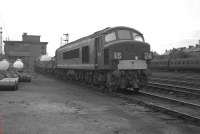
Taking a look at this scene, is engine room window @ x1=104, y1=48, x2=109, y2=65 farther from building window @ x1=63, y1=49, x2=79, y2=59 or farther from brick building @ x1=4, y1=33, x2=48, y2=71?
brick building @ x1=4, y1=33, x2=48, y2=71

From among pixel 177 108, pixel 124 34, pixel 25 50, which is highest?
pixel 25 50

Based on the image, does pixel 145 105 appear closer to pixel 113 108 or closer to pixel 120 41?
pixel 113 108

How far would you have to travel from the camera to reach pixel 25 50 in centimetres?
7644

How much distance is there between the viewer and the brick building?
7450 cm

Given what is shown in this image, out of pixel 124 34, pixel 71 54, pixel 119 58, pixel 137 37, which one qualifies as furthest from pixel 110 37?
pixel 71 54

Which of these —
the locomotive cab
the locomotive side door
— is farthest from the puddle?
the locomotive side door

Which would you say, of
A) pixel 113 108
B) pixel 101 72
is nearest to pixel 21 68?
pixel 101 72

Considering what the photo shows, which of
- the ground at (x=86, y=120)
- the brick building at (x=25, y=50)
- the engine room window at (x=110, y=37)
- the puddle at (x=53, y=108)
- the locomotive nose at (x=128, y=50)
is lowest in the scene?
the ground at (x=86, y=120)

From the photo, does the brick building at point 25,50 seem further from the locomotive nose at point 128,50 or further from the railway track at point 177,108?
the railway track at point 177,108

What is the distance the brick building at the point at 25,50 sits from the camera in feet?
244

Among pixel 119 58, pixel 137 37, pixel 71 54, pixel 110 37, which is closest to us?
pixel 119 58

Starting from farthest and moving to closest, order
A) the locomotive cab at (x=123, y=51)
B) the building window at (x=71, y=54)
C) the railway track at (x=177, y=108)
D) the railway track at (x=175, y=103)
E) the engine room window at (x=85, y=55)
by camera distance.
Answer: the building window at (x=71, y=54) → the engine room window at (x=85, y=55) → the locomotive cab at (x=123, y=51) → the railway track at (x=175, y=103) → the railway track at (x=177, y=108)

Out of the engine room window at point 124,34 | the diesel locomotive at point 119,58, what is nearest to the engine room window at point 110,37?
the diesel locomotive at point 119,58

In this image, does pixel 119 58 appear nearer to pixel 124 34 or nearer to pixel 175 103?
pixel 124 34
